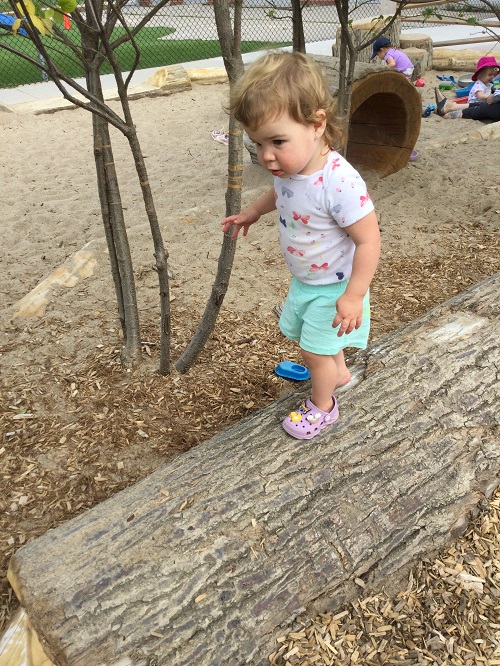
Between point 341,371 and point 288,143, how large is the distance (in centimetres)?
89

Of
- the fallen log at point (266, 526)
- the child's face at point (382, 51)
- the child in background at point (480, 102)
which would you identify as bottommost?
the child in background at point (480, 102)

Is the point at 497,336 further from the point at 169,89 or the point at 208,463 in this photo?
the point at 169,89

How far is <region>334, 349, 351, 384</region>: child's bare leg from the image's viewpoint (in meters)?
2.26

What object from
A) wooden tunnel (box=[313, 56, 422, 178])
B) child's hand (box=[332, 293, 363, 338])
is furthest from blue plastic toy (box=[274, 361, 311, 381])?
wooden tunnel (box=[313, 56, 422, 178])

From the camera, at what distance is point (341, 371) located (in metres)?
2.27

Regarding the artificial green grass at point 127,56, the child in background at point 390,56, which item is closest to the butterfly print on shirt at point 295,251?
the child in background at point 390,56

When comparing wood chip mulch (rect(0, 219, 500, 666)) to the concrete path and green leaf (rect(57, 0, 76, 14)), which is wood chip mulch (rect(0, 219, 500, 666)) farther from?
the concrete path

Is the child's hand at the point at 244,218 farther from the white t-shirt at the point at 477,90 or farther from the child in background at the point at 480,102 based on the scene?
the white t-shirt at the point at 477,90

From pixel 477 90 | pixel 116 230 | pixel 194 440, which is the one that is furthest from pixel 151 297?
pixel 477 90

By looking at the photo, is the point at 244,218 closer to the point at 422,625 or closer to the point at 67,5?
the point at 67,5

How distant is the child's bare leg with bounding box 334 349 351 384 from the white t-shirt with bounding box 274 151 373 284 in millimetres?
352

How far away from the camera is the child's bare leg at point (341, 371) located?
2256mm

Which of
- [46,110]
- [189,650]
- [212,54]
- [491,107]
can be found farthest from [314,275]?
[212,54]

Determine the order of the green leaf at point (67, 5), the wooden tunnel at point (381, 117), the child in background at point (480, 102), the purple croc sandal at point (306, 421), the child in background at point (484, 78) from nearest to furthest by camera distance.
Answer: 1. the green leaf at point (67, 5)
2. the purple croc sandal at point (306, 421)
3. the wooden tunnel at point (381, 117)
4. the child in background at point (480, 102)
5. the child in background at point (484, 78)
